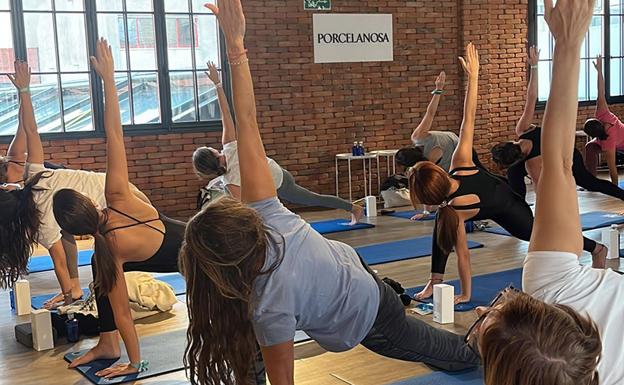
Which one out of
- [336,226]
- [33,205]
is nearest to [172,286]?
[33,205]

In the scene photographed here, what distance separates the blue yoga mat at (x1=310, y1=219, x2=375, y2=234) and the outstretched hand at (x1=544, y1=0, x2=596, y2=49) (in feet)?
18.9

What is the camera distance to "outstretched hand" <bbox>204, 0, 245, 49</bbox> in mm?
2193

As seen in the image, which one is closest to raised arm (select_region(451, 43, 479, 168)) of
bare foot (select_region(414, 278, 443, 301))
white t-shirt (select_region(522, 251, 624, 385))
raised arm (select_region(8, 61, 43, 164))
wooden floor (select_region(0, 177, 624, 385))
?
bare foot (select_region(414, 278, 443, 301))

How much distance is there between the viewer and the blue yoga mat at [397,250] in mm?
6039

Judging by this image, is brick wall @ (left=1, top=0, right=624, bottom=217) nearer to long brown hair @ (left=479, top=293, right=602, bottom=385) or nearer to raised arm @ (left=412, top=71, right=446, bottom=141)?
raised arm @ (left=412, top=71, right=446, bottom=141)

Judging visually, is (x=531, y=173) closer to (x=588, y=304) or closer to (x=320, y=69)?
(x=320, y=69)

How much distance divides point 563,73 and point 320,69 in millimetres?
7780

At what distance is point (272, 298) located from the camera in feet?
6.84

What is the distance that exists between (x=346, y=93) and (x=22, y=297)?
532 cm

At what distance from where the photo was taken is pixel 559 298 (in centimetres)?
141

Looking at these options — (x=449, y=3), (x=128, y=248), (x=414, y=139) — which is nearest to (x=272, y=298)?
(x=128, y=248)

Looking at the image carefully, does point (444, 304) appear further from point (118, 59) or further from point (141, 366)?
point (118, 59)

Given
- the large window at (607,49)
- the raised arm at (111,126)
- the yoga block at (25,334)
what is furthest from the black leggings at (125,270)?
the large window at (607,49)

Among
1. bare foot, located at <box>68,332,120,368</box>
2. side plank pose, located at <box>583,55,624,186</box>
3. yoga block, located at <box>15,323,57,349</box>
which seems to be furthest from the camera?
side plank pose, located at <box>583,55,624,186</box>
